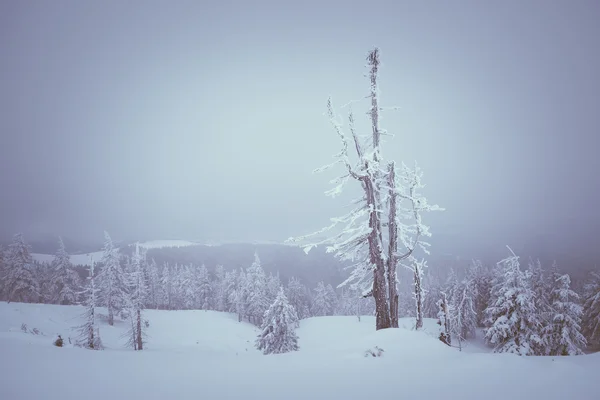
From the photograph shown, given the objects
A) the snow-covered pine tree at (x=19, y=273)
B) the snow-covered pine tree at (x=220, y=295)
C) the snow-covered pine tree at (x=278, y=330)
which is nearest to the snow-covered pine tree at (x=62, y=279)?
the snow-covered pine tree at (x=19, y=273)

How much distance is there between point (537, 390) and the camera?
3.96m

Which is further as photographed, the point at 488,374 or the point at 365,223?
the point at 365,223

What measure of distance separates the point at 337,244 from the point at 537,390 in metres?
6.88

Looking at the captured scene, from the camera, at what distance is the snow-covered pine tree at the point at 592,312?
31125 mm

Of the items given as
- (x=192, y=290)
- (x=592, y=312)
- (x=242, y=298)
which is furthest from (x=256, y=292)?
(x=592, y=312)

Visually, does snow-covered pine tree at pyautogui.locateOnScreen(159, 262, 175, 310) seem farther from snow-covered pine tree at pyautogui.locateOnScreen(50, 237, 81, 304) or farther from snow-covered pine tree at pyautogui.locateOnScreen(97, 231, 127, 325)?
snow-covered pine tree at pyautogui.locateOnScreen(97, 231, 127, 325)

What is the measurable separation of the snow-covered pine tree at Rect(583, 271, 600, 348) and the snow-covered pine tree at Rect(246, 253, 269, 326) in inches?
2048

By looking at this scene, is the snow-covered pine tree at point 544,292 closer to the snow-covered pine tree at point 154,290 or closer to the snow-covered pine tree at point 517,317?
the snow-covered pine tree at point 517,317

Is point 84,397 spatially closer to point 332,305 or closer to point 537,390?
point 537,390

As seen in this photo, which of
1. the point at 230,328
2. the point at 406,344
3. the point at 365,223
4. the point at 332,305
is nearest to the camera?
the point at 406,344

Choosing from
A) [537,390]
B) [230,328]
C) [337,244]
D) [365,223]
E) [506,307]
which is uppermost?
[365,223]

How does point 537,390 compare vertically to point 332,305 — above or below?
above

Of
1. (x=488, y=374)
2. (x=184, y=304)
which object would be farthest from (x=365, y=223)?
(x=184, y=304)

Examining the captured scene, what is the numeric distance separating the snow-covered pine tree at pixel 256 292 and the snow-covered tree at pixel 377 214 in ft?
170
